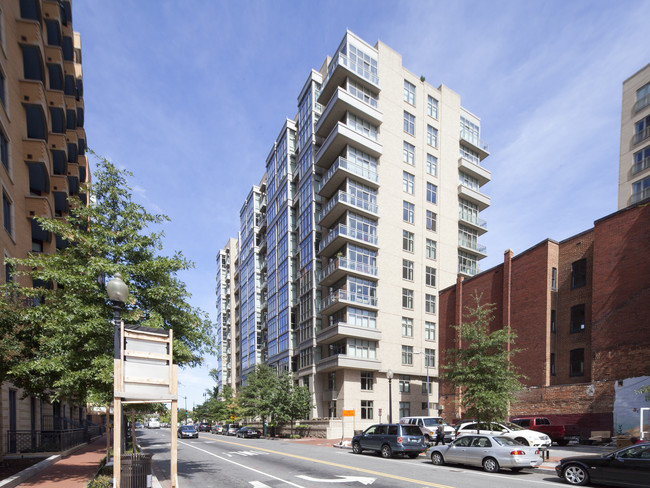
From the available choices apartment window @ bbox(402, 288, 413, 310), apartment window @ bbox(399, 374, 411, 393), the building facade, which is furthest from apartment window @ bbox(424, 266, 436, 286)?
the building facade

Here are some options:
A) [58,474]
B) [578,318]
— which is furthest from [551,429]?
[58,474]

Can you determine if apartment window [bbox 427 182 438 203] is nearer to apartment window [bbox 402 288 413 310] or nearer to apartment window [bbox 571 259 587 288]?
apartment window [bbox 402 288 413 310]

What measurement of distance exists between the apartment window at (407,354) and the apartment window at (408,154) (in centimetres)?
2158

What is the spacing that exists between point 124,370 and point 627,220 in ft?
104

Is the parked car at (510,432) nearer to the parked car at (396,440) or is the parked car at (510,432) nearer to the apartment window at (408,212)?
the parked car at (396,440)

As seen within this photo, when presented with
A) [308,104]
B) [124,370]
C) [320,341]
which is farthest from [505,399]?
[308,104]

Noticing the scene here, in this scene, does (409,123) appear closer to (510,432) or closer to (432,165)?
(432,165)

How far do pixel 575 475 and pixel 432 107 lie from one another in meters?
47.1

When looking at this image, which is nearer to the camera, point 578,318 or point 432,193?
point 578,318

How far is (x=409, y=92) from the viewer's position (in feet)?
165

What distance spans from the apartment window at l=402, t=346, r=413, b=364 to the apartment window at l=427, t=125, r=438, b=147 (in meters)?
25.2

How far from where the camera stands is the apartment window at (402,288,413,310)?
4669 cm

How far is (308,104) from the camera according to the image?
5184 centimetres

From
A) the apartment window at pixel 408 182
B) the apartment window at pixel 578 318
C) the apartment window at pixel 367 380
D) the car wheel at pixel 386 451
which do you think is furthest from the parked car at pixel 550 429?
the apartment window at pixel 408 182
